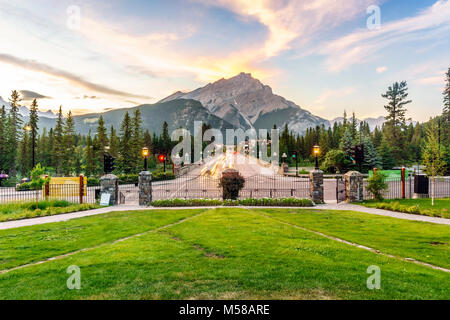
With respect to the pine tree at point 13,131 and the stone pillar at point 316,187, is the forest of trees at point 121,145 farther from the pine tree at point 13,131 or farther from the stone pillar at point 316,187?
the stone pillar at point 316,187

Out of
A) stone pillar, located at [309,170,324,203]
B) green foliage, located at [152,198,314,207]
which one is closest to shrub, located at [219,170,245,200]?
green foliage, located at [152,198,314,207]

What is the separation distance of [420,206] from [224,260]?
53.7 ft

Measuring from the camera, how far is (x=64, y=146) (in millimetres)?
49469

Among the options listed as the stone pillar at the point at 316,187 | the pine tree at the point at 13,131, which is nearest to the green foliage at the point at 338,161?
the stone pillar at the point at 316,187

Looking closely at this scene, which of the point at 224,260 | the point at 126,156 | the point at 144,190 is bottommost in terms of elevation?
the point at 224,260

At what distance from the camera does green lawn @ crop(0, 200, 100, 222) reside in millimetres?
14113

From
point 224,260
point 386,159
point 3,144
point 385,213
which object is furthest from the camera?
point 386,159

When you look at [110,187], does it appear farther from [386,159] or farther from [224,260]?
[386,159]

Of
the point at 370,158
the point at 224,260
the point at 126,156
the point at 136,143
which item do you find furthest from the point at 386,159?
the point at 224,260

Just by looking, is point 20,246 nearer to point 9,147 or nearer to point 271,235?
point 271,235

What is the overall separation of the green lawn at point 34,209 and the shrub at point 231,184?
964 cm

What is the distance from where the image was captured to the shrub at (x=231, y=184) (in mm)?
18675

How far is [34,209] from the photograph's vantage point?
16172 mm
